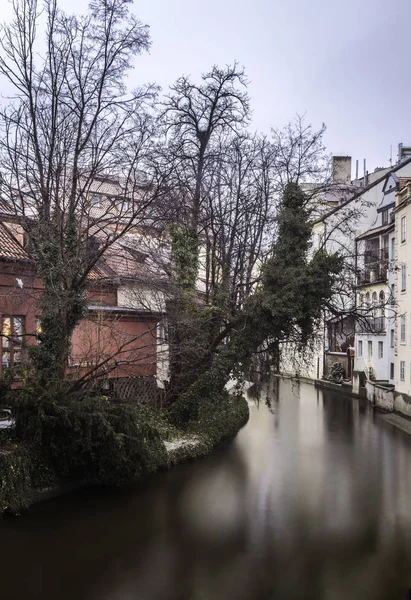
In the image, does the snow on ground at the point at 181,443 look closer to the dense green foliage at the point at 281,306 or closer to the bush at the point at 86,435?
the dense green foliage at the point at 281,306

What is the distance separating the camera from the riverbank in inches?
364

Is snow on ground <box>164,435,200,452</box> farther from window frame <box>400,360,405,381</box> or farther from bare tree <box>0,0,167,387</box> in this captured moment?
window frame <box>400,360,405,381</box>

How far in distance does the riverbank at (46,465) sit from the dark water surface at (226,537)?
241 millimetres

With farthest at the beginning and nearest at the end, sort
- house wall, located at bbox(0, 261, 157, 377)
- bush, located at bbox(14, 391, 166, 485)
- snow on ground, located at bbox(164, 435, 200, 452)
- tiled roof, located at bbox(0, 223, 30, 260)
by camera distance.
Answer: tiled roof, located at bbox(0, 223, 30, 260)
snow on ground, located at bbox(164, 435, 200, 452)
house wall, located at bbox(0, 261, 157, 377)
bush, located at bbox(14, 391, 166, 485)

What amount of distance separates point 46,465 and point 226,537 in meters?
3.40

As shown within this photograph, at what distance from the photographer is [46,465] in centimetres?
1020

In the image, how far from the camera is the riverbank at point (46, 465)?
30.3ft

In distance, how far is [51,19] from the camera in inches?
472

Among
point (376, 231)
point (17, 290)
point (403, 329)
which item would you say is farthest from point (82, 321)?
point (376, 231)

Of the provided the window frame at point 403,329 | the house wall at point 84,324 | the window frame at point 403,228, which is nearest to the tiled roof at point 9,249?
the house wall at point 84,324

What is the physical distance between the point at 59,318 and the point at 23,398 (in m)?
1.86

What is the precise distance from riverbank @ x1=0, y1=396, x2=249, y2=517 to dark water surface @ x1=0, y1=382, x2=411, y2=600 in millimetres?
241

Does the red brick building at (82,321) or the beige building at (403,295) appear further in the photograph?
the beige building at (403,295)

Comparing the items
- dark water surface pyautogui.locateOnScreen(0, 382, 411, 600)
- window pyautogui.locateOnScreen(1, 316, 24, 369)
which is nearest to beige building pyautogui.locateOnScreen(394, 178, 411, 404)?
dark water surface pyautogui.locateOnScreen(0, 382, 411, 600)
